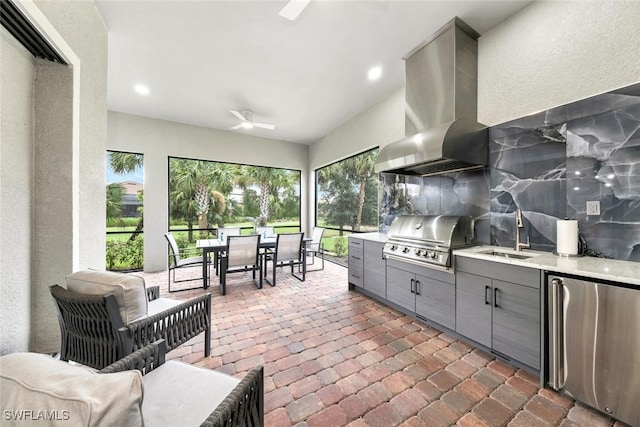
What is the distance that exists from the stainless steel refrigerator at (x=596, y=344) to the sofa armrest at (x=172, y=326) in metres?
2.53

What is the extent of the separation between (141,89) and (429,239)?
4.61 metres

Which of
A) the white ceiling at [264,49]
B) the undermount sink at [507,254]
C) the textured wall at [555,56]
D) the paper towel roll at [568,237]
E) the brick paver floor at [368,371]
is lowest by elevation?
the brick paver floor at [368,371]

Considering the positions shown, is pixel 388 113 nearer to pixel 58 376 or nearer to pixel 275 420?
pixel 275 420

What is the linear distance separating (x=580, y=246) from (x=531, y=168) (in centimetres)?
77

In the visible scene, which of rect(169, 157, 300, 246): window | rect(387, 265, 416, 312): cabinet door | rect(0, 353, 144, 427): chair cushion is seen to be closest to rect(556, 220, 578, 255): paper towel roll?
rect(387, 265, 416, 312): cabinet door

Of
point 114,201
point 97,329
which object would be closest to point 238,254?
point 97,329

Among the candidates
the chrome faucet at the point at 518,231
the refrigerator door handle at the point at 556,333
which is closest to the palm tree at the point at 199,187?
the chrome faucet at the point at 518,231

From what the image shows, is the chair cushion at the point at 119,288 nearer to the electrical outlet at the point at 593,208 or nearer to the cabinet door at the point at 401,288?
the cabinet door at the point at 401,288

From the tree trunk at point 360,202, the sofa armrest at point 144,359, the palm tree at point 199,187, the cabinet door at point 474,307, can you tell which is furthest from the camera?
the palm tree at point 199,187

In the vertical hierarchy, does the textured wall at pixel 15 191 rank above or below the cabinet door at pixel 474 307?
above

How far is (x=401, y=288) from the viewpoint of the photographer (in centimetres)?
284

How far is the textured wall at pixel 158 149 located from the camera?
4598 mm

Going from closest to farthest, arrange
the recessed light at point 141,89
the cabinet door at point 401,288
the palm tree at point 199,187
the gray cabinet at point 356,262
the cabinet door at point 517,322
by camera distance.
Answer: the cabinet door at point 517,322 → the cabinet door at point 401,288 → the gray cabinet at point 356,262 → the recessed light at point 141,89 → the palm tree at point 199,187

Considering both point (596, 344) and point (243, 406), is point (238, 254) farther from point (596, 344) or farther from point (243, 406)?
point (596, 344)
